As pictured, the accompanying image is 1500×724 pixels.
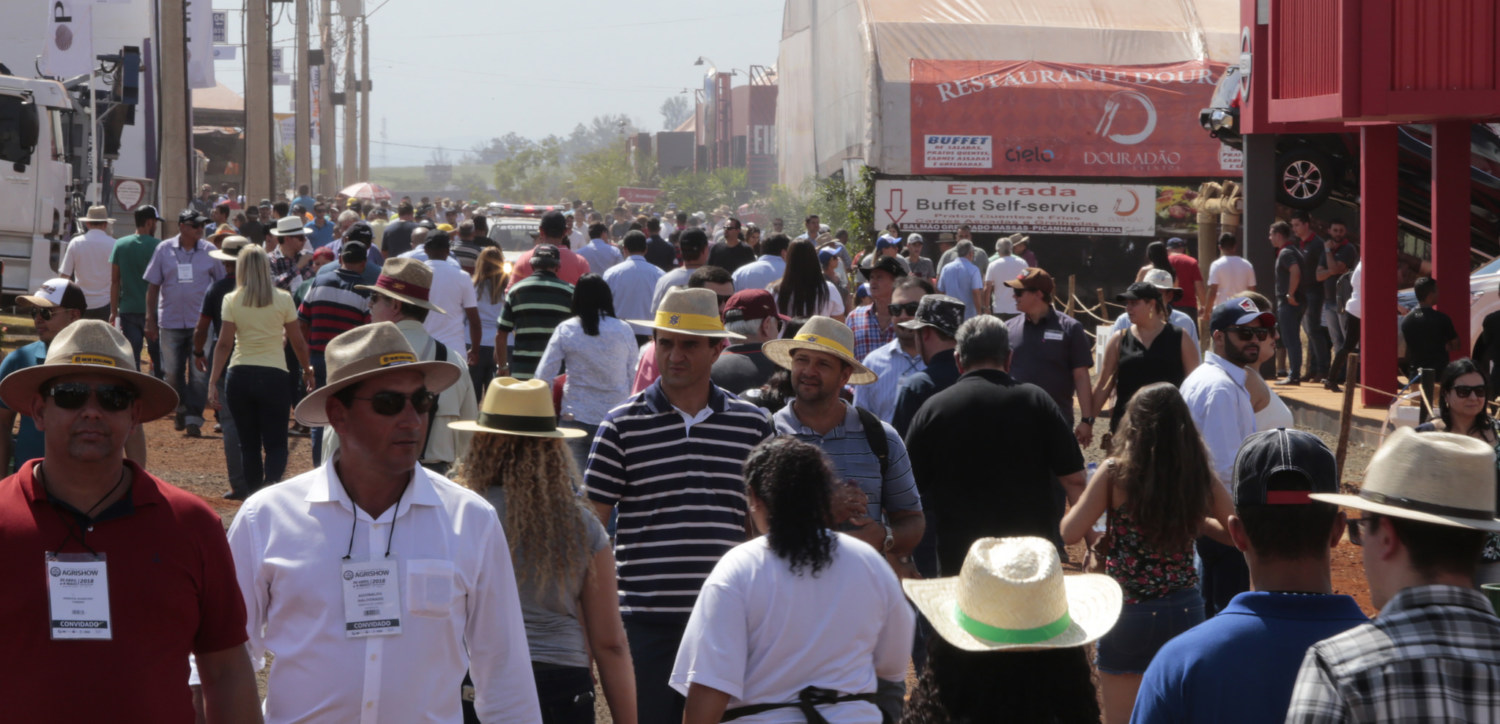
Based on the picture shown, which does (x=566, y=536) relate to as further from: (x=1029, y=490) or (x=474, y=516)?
(x=1029, y=490)

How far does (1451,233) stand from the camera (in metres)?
14.6

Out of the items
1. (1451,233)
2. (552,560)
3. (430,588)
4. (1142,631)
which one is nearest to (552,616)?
(552,560)

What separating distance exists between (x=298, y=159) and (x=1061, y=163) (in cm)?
2343

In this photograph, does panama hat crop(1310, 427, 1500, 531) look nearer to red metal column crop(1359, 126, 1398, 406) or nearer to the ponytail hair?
the ponytail hair

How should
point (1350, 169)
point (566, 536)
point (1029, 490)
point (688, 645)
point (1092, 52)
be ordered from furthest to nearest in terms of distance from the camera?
point (1092, 52) < point (1350, 169) < point (1029, 490) < point (566, 536) < point (688, 645)

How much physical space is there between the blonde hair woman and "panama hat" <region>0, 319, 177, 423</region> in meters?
6.10

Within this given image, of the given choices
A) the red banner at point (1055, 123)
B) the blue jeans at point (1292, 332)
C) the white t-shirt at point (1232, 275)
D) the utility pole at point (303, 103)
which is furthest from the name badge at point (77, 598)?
the utility pole at point (303, 103)

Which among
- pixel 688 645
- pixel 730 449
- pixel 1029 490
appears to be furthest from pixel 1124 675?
pixel 688 645

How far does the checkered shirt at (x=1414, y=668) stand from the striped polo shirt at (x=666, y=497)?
2.52 m

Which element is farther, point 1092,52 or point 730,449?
point 1092,52

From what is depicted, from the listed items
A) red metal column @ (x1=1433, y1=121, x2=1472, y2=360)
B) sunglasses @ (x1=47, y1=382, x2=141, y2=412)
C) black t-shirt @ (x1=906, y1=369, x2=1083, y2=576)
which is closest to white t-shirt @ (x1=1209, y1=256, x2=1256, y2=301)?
red metal column @ (x1=1433, y1=121, x2=1472, y2=360)

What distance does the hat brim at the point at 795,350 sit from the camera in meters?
5.30

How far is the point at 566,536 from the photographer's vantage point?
4059mm

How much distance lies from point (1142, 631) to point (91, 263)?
12.4m
